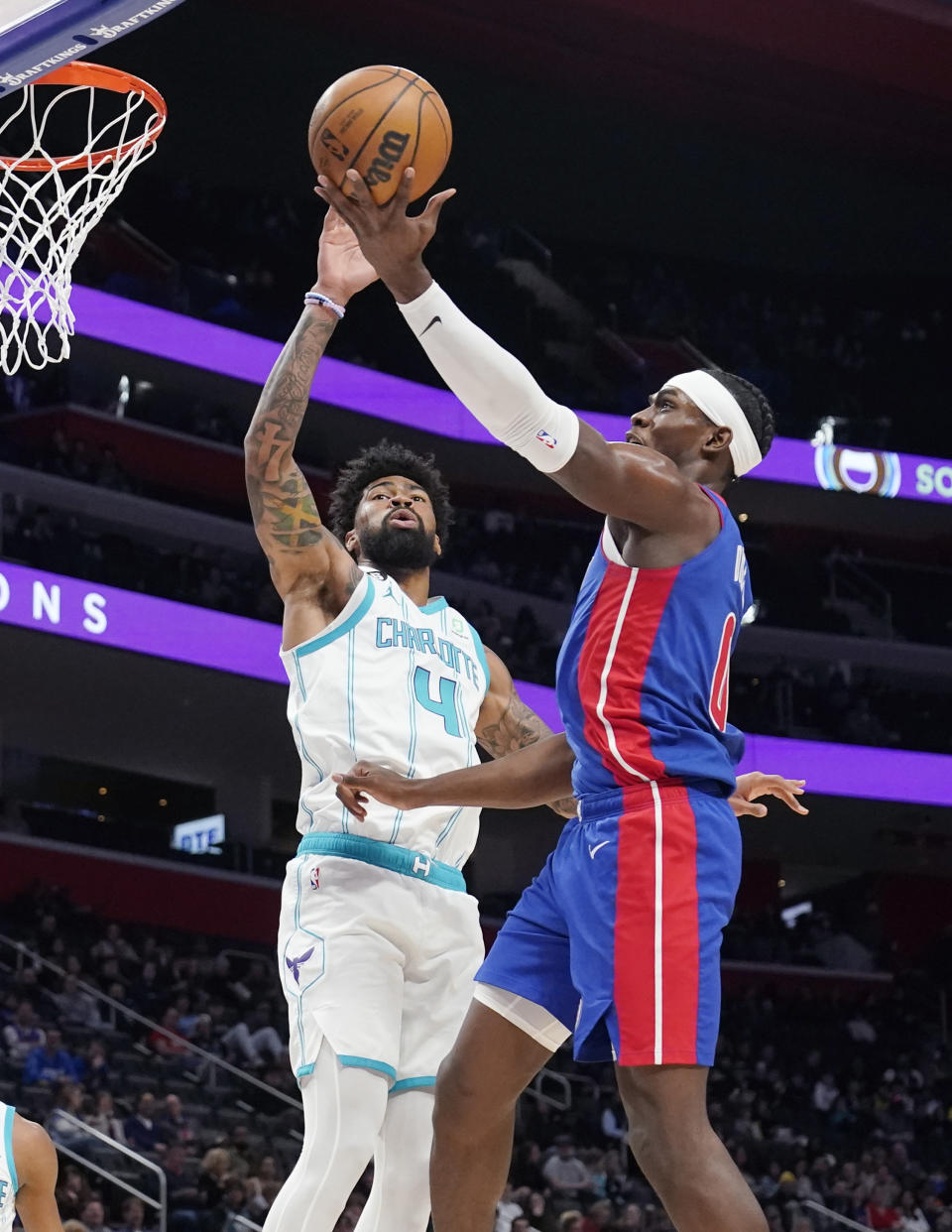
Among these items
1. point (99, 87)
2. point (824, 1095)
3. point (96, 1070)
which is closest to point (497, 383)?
point (99, 87)

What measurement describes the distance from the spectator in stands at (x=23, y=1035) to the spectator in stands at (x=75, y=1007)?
2.08 feet

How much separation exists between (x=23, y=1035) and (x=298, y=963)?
10.3 m

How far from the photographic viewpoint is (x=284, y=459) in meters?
5.09

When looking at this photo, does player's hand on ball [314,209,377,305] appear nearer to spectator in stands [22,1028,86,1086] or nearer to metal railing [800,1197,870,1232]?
spectator in stands [22,1028,86,1086]

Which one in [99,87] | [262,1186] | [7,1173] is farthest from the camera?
[262,1186]

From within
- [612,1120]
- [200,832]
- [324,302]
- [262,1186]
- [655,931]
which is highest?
[324,302]

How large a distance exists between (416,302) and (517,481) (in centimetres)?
2231

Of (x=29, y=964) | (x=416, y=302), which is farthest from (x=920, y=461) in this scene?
(x=416, y=302)

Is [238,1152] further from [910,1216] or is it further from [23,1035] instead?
[910,1216]

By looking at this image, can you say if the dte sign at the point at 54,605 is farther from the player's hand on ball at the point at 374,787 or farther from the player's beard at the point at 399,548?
the player's hand on ball at the point at 374,787

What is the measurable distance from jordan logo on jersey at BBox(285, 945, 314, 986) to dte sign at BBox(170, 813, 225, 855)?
1862 centimetres

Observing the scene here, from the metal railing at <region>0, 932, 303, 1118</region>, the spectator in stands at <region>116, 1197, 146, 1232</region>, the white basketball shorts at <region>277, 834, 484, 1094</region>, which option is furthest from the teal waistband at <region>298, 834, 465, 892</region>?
the metal railing at <region>0, 932, 303, 1118</region>

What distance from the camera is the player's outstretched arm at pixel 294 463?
5.05 meters

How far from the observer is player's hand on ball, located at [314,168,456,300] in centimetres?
381
